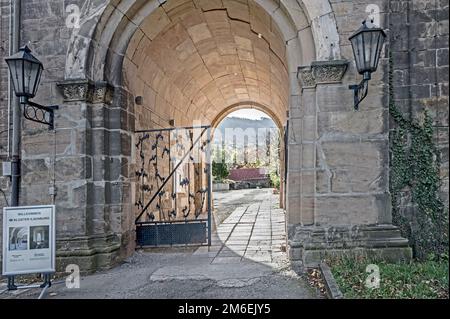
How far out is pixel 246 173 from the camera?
36094mm

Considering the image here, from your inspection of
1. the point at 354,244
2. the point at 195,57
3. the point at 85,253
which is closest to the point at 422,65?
the point at 354,244

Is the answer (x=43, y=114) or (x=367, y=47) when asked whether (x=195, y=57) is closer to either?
(x=43, y=114)

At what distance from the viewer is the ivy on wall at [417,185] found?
4.59 m

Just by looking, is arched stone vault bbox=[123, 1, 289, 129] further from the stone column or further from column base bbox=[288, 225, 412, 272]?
column base bbox=[288, 225, 412, 272]

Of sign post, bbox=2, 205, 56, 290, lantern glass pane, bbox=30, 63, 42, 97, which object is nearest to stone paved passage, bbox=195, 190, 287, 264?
sign post, bbox=2, 205, 56, 290

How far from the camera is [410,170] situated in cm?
463

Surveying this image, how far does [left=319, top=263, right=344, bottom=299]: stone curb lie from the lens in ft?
11.1

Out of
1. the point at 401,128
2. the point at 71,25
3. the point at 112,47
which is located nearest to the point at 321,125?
the point at 401,128

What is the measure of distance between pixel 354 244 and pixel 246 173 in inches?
1248

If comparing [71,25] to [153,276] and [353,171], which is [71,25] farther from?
[353,171]

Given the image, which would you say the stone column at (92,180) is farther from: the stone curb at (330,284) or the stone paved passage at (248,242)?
the stone curb at (330,284)

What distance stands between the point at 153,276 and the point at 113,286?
20.2 inches

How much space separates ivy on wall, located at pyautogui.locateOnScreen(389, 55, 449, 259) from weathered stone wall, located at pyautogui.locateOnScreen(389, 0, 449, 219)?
0.05 m

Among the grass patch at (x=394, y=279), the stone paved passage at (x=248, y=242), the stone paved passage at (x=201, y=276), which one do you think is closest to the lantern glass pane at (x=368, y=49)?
the grass patch at (x=394, y=279)
